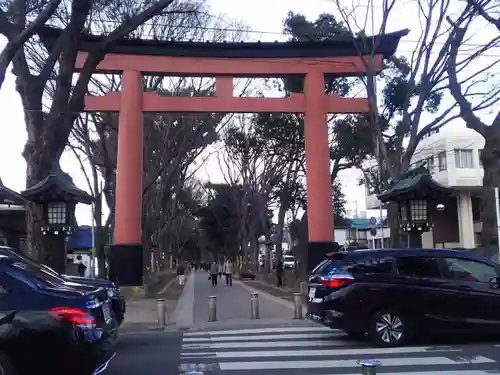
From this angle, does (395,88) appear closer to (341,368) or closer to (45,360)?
(341,368)

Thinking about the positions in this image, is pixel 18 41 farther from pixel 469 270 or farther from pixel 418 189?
pixel 418 189

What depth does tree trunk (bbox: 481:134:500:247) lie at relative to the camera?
15.6 m

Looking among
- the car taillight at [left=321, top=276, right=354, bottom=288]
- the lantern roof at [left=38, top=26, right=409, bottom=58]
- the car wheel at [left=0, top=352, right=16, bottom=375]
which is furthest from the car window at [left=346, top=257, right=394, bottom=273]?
the lantern roof at [left=38, top=26, right=409, bottom=58]

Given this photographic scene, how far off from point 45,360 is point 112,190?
25704 millimetres

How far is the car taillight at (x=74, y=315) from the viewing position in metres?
6.35

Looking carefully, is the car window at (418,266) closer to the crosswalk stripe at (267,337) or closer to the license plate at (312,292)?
the license plate at (312,292)

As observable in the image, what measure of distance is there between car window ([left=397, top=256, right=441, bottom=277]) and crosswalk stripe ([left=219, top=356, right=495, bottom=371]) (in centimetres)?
187

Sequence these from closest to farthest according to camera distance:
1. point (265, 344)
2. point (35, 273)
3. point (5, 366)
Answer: point (5, 366)
point (35, 273)
point (265, 344)

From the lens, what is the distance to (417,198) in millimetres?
16078

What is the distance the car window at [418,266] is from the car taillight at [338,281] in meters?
0.90

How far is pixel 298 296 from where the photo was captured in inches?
620

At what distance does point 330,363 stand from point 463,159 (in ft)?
122

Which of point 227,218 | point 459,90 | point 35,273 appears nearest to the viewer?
point 35,273

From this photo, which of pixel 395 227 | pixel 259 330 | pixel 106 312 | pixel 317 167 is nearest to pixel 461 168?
pixel 317 167
